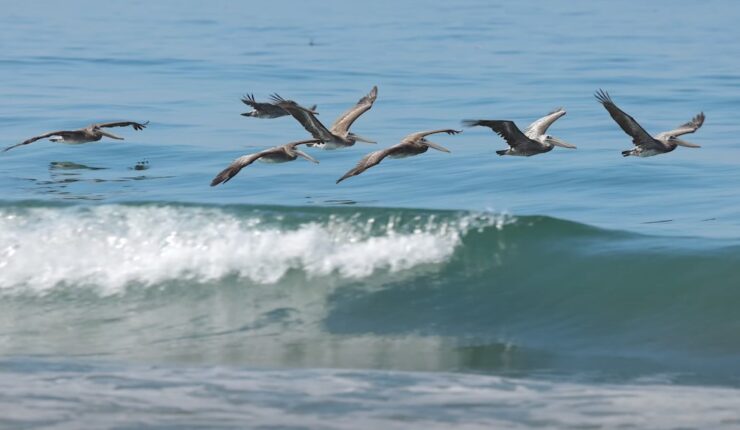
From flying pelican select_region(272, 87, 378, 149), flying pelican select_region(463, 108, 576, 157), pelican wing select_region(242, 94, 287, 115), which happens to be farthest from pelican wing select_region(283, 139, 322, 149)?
flying pelican select_region(463, 108, 576, 157)

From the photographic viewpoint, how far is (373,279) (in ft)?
54.1

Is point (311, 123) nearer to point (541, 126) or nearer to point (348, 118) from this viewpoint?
point (348, 118)

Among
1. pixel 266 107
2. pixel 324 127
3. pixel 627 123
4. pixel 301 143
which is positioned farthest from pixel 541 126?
pixel 266 107

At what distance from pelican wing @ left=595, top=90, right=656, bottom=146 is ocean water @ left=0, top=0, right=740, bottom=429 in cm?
113

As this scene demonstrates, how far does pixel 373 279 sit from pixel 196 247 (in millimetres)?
2153

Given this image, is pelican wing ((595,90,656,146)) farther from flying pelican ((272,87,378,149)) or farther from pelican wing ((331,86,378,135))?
pelican wing ((331,86,378,135))

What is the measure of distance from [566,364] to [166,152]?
592 inches

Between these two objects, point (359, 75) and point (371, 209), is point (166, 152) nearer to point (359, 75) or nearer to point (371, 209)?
point (371, 209)

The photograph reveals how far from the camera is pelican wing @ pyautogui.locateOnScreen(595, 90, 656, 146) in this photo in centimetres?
1847

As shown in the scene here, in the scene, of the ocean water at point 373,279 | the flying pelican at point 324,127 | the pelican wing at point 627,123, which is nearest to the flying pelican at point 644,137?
the pelican wing at point 627,123

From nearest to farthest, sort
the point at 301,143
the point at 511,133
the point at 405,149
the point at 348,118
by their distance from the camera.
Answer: the point at 405,149, the point at 511,133, the point at 301,143, the point at 348,118

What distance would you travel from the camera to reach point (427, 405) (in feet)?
39.2

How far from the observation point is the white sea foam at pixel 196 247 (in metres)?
16.9

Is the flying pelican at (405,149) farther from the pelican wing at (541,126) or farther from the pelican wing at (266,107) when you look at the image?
the pelican wing at (266,107)
